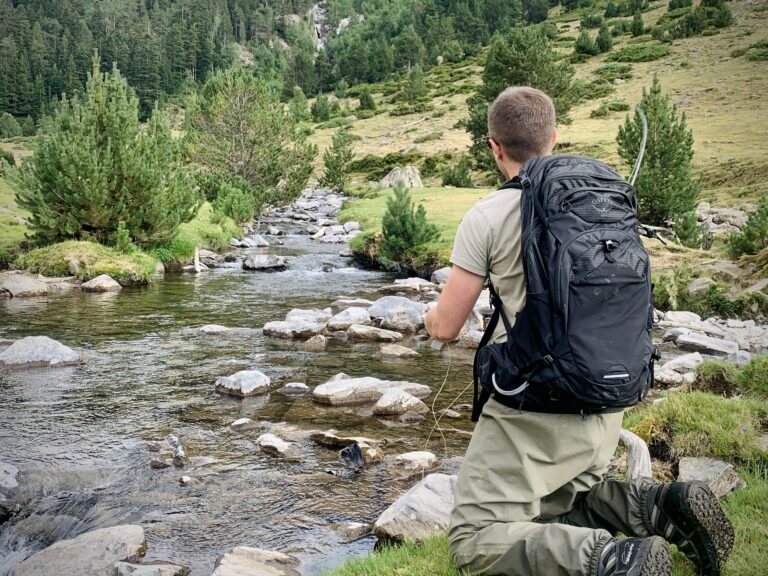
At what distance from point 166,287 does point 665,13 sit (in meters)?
87.0

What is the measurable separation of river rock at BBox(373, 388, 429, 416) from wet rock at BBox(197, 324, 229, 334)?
5193 mm

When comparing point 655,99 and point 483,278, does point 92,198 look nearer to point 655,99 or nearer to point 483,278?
point 483,278

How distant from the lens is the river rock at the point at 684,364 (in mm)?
8977

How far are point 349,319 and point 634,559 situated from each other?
10522mm

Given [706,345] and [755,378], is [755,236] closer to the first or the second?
[706,345]

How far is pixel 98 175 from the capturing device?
16.7 meters

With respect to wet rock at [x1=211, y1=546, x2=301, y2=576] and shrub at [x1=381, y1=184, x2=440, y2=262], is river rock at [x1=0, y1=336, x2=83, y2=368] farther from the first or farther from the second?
shrub at [x1=381, y1=184, x2=440, y2=262]

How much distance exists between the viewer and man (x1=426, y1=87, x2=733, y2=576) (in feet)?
9.61

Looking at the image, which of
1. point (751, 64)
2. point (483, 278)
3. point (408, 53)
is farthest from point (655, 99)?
point (408, 53)

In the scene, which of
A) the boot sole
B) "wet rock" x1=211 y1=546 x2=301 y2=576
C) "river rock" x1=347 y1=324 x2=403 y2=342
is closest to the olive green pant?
the boot sole

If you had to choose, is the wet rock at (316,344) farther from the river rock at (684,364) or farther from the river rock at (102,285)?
the river rock at (102,285)

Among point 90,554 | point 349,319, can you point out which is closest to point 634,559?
point 90,554

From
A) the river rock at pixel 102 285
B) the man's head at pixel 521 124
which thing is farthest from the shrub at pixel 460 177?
the man's head at pixel 521 124

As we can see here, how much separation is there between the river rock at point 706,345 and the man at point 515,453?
8103mm
